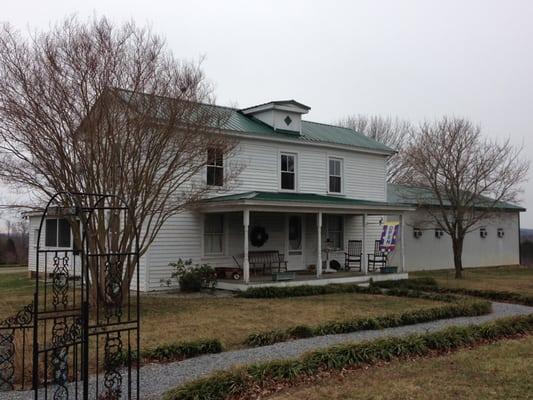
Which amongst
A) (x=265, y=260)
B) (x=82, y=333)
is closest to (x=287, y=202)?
(x=265, y=260)

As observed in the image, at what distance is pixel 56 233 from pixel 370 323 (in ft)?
47.9

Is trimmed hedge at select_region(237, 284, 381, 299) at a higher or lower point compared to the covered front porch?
lower

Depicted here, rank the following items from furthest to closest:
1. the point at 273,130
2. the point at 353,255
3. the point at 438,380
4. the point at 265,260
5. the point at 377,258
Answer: the point at 377,258
the point at 353,255
the point at 273,130
the point at 265,260
the point at 438,380

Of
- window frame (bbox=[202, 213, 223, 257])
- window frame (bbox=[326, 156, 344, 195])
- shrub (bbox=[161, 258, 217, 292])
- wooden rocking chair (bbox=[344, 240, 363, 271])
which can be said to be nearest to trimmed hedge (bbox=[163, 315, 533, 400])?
shrub (bbox=[161, 258, 217, 292])

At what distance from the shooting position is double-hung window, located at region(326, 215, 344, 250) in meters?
21.6

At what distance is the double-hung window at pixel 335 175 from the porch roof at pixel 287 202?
118cm

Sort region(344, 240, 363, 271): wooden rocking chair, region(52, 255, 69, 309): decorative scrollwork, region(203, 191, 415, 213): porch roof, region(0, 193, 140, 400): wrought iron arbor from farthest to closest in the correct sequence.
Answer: region(344, 240, 363, 271): wooden rocking chair → region(203, 191, 415, 213): porch roof → region(52, 255, 69, 309): decorative scrollwork → region(0, 193, 140, 400): wrought iron arbor

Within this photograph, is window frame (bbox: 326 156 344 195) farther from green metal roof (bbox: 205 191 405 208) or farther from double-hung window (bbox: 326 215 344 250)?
double-hung window (bbox: 326 215 344 250)

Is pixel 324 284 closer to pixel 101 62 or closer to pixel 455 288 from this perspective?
pixel 455 288

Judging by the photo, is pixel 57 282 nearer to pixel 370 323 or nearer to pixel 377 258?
pixel 370 323

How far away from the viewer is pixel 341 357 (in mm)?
7348

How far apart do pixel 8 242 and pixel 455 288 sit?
99.8ft

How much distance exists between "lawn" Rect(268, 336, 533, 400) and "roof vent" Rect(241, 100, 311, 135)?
13128 millimetres

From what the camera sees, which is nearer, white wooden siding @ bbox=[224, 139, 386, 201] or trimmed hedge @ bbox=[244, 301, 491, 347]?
trimmed hedge @ bbox=[244, 301, 491, 347]
